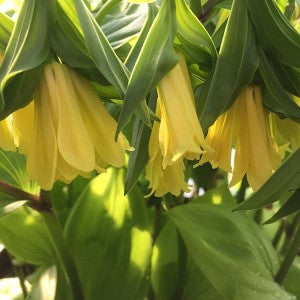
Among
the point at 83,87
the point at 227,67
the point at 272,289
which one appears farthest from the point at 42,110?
the point at 272,289

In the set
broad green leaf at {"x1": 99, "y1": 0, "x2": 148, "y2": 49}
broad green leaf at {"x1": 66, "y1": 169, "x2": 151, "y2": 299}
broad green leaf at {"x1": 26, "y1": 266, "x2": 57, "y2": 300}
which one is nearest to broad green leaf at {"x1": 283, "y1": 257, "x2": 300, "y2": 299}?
broad green leaf at {"x1": 66, "y1": 169, "x2": 151, "y2": 299}

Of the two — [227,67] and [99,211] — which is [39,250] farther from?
[227,67]

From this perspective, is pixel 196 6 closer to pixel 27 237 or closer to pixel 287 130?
pixel 287 130

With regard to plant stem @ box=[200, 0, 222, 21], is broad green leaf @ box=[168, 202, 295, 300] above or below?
below

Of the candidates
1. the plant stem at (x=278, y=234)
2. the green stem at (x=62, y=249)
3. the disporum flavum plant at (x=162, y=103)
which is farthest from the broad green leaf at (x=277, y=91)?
the plant stem at (x=278, y=234)

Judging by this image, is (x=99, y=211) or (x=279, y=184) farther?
(x=99, y=211)

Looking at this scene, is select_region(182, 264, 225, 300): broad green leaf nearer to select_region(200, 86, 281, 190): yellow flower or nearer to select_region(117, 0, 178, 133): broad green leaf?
select_region(200, 86, 281, 190): yellow flower

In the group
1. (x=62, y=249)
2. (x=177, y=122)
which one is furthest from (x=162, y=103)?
(x=62, y=249)
